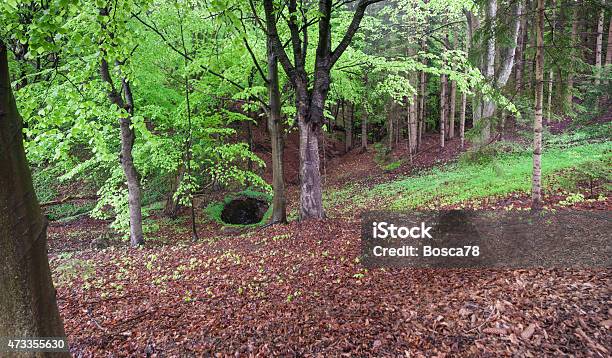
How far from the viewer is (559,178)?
925 cm

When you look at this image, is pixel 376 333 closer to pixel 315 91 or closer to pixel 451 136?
pixel 315 91

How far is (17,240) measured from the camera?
8.21 feet

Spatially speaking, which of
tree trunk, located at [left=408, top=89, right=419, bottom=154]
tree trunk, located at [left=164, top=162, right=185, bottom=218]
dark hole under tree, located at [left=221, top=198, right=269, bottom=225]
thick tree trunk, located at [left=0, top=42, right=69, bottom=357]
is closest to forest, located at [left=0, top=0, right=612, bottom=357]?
thick tree trunk, located at [left=0, top=42, right=69, bottom=357]

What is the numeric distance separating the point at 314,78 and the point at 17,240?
24.3 ft

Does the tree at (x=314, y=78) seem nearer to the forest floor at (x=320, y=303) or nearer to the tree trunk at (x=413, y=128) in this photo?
the forest floor at (x=320, y=303)

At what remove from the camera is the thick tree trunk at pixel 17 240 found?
2451mm

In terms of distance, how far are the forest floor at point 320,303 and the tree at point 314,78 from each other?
134cm

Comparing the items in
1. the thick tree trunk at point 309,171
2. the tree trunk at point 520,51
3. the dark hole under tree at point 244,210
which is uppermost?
the tree trunk at point 520,51

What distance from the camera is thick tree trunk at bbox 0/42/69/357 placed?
8.04 feet

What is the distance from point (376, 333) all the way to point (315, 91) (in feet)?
20.4

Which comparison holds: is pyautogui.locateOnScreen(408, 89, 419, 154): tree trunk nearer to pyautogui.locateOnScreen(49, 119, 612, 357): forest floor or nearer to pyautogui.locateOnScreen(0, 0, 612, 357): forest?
pyautogui.locateOnScreen(0, 0, 612, 357): forest

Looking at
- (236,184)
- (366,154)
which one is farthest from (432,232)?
(366,154)

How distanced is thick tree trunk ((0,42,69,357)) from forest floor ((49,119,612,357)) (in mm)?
1895

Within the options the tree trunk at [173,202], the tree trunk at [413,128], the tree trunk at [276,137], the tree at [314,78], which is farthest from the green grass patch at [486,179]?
the tree trunk at [173,202]
